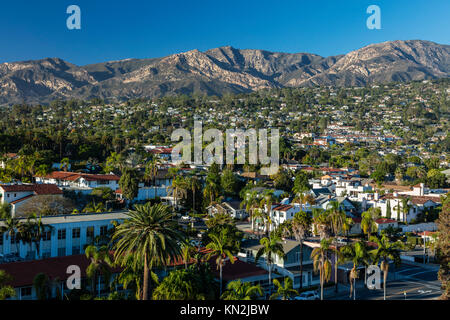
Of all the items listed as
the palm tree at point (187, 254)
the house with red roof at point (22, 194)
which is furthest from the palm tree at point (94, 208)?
the palm tree at point (187, 254)

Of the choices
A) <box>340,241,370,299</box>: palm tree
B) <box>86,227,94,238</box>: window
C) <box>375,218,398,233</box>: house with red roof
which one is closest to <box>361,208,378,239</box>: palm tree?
<box>375,218,398,233</box>: house with red roof

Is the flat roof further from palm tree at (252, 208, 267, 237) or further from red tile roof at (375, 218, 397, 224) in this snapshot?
red tile roof at (375, 218, 397, 224)

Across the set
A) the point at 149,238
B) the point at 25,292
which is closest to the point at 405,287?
the point at 149,238

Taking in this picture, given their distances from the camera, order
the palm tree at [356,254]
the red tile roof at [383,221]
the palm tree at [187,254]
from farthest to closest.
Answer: the red tile roof at [383,221]
the palm tree at [356,254]
the palm tree at [187,254]

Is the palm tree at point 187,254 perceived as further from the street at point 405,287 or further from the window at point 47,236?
the window at point 47,236
